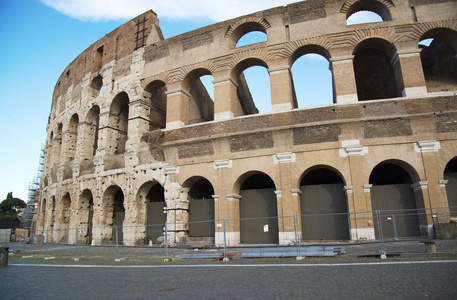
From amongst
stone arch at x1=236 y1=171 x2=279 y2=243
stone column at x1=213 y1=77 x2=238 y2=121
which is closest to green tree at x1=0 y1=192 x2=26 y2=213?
stone column at x1=213 y1=77 x2=238 y2=121

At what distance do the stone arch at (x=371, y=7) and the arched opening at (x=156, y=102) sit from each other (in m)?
10.0

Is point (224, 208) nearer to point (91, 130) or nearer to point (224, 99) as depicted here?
point (224, 99)

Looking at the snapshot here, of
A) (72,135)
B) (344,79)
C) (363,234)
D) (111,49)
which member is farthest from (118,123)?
(363,234)

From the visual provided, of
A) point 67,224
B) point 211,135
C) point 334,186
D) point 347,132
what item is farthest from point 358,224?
point 67,224

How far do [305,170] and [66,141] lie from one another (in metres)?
17.5

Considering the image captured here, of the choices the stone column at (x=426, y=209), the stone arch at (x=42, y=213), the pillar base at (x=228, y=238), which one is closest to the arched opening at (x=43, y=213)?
the stone arch at (x=42, y=213)

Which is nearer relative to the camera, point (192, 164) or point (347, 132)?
point (347, 132)

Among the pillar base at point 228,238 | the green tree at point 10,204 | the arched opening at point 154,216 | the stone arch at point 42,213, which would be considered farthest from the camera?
the green tree at point 10,204

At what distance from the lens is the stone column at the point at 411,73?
13.4 m

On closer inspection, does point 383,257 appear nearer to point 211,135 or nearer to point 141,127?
point 211,135

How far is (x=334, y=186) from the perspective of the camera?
47.3 ft

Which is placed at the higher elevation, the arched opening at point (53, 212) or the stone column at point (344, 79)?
the stone column at point (344, 79)

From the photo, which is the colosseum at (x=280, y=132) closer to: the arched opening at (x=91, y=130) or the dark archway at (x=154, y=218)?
the dark archway at (x=154, y=218)

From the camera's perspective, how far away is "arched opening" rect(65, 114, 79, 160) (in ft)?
76.2
